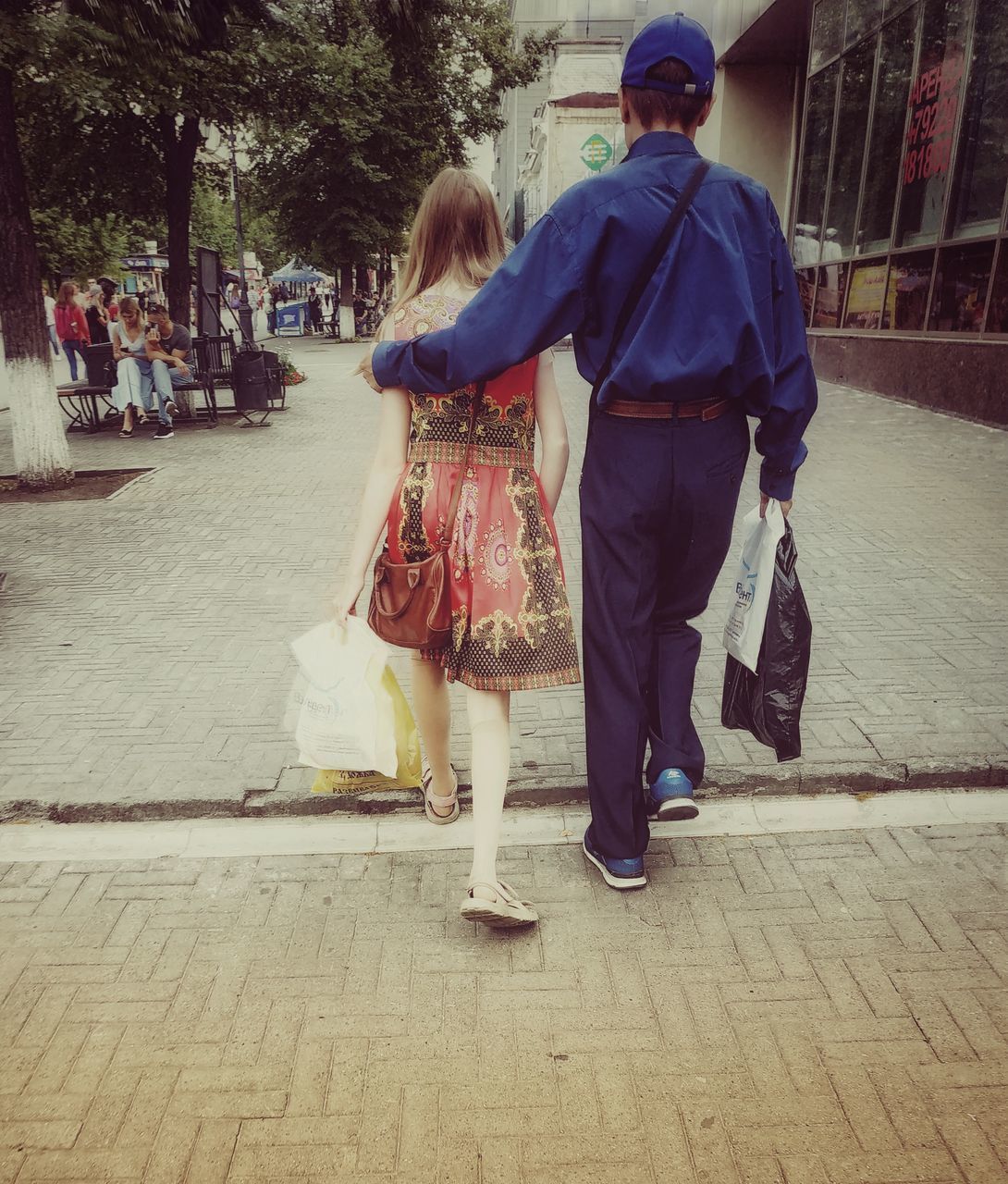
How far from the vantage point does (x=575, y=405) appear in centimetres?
1262

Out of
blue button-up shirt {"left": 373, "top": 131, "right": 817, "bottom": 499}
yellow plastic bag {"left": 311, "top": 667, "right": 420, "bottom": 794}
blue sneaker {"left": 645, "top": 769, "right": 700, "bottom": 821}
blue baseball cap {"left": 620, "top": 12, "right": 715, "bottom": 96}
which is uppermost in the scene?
blue baseball cap {"left": 620, "top": 12, "right": 715, "bottom": 96}

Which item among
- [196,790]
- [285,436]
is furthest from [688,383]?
[285,436]

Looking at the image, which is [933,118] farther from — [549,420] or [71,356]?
→ [71,356]

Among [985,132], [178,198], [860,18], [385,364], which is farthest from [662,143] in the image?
[860,18]

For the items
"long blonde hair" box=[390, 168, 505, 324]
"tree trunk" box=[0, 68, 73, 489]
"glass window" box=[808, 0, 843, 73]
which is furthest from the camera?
"glass window" box=[808, 0, 843, 73]

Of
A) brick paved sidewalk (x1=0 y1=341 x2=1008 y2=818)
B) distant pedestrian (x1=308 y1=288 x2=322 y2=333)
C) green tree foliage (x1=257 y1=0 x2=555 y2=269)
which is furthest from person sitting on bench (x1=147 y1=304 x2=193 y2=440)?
distant pedestrian (x1=308 y1=288 x2=322 y2=333)

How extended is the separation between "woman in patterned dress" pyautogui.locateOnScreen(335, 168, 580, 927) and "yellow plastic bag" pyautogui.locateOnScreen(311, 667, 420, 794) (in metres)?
0.20

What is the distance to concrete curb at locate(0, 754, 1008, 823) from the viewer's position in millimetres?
3248

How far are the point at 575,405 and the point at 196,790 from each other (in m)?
10.1

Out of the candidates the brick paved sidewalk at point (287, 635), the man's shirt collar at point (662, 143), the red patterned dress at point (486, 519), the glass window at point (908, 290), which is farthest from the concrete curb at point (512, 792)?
the glass window at point (908, 290)

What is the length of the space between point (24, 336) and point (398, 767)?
278 inches

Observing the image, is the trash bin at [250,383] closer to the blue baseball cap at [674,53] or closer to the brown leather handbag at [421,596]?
the brown leather handbag at [421,596]

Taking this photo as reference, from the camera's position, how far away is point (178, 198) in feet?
41.5

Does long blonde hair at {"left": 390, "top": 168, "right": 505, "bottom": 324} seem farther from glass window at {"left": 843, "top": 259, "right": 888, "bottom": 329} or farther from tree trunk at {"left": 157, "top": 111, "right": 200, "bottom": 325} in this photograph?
glass window at {"left": 843, "top": 259, "right": 888, "bottom": 329}
